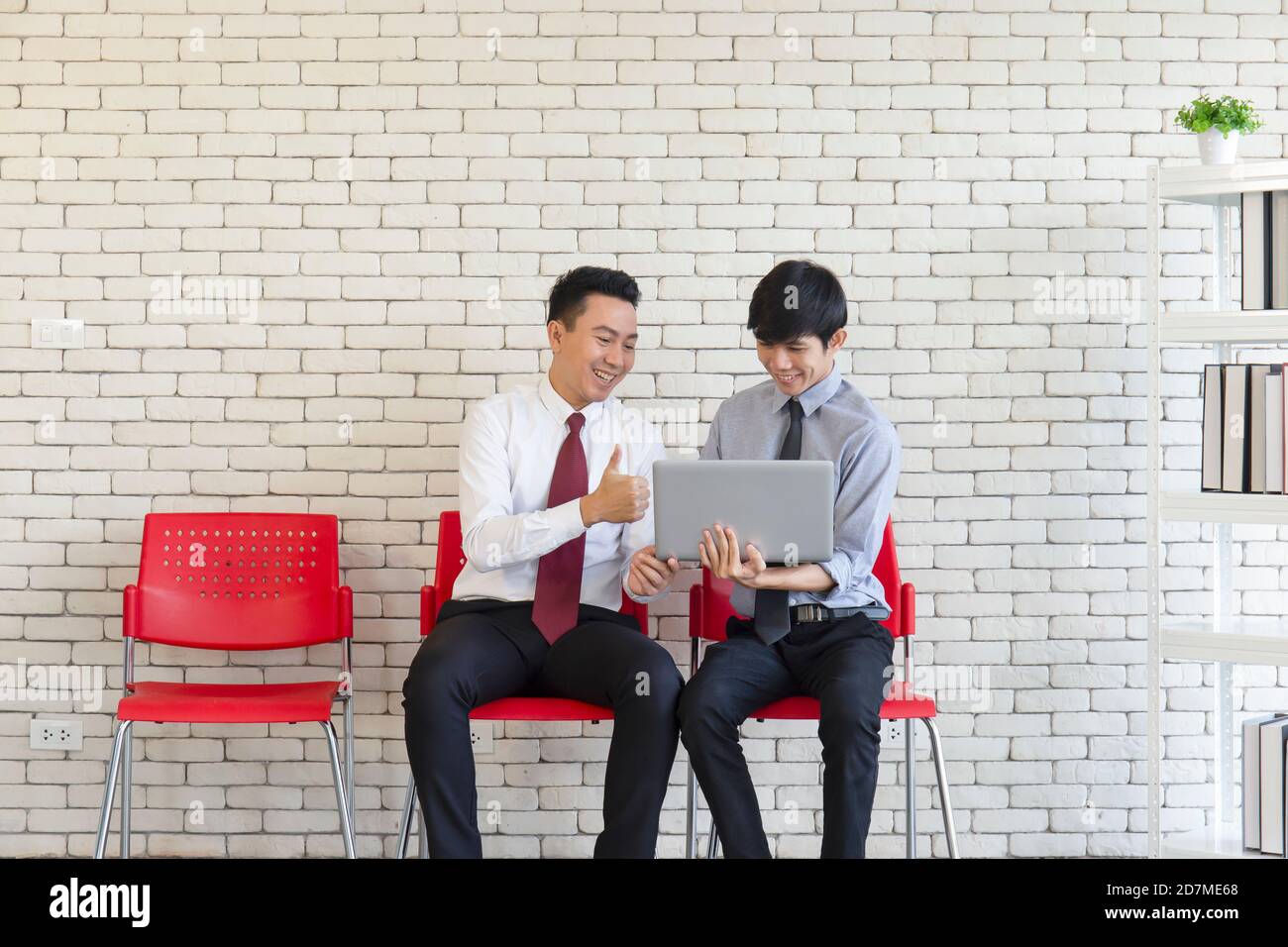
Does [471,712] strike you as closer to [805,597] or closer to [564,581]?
[564,581]

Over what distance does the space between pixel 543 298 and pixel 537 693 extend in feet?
3.86

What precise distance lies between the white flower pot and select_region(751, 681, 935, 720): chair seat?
155cm

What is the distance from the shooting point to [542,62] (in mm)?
3189

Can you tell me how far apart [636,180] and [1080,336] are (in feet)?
4.42

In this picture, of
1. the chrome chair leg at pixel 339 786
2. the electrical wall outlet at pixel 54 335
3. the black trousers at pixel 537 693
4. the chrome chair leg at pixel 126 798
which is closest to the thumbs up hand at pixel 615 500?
the black trousers at pixel 537 693

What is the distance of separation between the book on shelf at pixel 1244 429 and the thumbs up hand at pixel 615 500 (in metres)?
1.45

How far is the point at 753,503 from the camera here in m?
2.38

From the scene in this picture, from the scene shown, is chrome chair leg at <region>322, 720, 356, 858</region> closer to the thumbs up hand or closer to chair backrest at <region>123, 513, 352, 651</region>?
chair backrest at <region>123, 513, 352, 651</region>

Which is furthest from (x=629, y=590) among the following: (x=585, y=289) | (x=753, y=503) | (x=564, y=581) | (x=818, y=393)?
(x=585, y=289)

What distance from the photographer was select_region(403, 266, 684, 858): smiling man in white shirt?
237 centimetres

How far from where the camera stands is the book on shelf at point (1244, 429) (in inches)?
106
